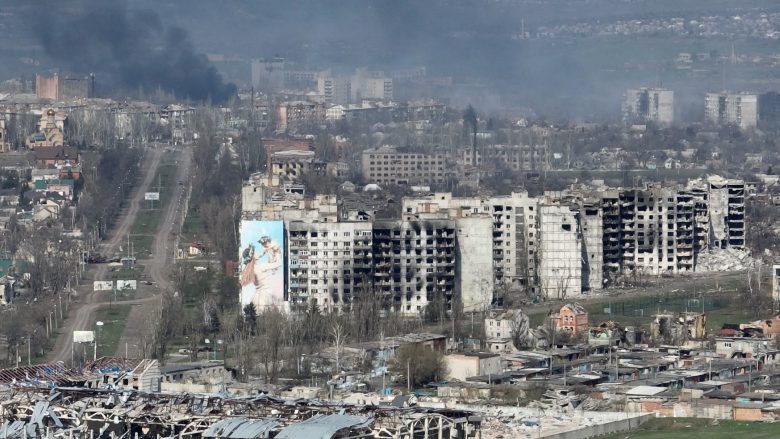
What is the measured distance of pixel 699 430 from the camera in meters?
26.3

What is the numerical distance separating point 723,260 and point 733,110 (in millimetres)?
41906

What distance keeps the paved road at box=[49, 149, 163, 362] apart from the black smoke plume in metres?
27.1

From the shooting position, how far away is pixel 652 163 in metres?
67.3

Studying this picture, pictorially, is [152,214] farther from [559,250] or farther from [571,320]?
[571,320]

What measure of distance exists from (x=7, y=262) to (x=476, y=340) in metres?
10.8

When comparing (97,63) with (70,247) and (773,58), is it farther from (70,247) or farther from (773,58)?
(70,247)

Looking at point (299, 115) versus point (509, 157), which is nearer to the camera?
point (509, 157)

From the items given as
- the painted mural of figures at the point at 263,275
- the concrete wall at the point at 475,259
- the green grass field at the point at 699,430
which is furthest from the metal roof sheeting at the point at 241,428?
the concrete wall at the point at 475,259

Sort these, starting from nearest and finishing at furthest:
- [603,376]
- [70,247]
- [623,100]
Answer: [603,376] < [70,247] < [623,100]

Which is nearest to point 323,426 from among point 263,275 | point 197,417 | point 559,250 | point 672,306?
point 197,417

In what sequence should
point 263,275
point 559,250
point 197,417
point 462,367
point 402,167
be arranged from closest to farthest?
point 197,417 → point 462,367 → point 263,275 → point 559,250 → point 402,167

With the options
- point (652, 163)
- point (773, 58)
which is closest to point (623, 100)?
point (773, 58)

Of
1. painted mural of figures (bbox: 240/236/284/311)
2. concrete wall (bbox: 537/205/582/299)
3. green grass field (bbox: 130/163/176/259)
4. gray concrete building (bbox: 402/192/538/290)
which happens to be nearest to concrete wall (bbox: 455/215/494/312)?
gray concrete building (bbox: 402/192/538/290)

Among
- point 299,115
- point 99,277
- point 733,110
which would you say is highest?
point 733,110
